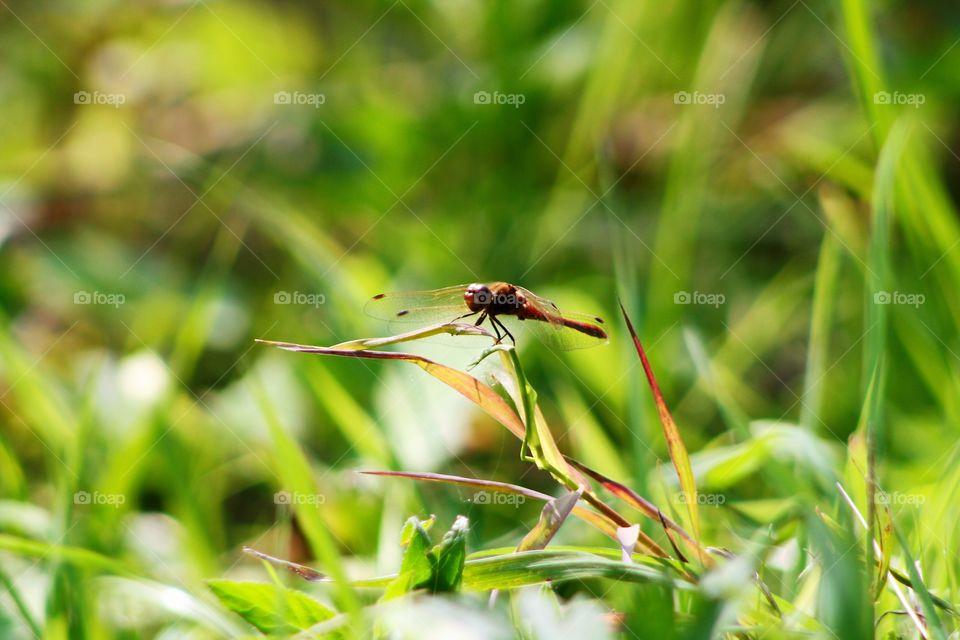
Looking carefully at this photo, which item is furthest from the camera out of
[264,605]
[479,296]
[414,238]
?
[414,238]

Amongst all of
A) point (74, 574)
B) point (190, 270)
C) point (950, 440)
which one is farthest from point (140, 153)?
point (950, 440)

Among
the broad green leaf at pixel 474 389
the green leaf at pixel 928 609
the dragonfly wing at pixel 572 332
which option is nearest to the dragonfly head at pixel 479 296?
the dragonfly wing at pixel 572 332

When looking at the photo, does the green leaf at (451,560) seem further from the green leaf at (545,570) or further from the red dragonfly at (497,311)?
the red dragonfly at (497,311)

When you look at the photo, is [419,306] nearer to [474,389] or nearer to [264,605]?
[474,389]

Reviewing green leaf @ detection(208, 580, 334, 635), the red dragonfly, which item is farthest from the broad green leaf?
the red dragonfly

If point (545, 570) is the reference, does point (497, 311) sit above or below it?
above

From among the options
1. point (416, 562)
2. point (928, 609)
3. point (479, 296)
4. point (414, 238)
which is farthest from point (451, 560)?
point (414, 238)

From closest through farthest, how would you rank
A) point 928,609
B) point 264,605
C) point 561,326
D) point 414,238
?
1. point 928,609
2. point 264,605
3. point 561,326
4. point 414,238

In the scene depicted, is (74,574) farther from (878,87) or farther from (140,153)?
(140,153)
